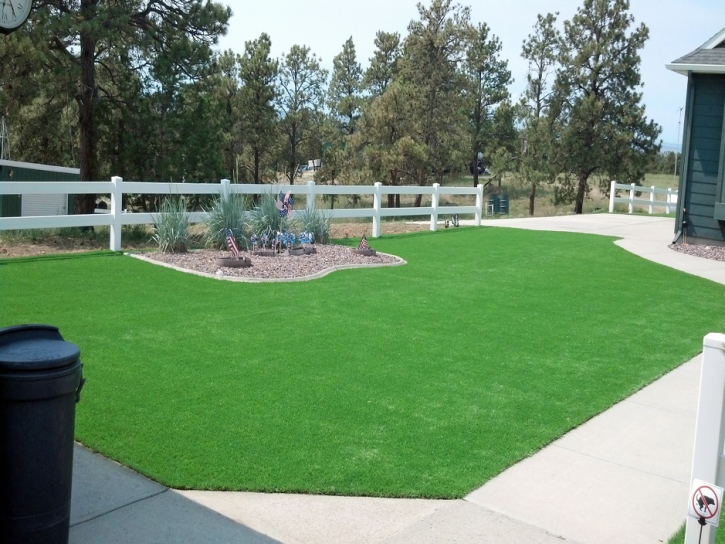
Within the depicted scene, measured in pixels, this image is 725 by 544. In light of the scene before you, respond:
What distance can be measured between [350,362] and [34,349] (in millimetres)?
3527

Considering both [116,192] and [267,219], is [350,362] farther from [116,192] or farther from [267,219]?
[116,192]

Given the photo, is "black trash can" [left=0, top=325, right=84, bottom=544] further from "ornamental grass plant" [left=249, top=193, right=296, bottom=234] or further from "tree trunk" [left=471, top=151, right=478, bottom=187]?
"tree trunk" [left=471, top=151, right=478, bottom=187]

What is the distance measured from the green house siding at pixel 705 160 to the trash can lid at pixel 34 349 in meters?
15.8

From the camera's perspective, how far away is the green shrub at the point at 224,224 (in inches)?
507

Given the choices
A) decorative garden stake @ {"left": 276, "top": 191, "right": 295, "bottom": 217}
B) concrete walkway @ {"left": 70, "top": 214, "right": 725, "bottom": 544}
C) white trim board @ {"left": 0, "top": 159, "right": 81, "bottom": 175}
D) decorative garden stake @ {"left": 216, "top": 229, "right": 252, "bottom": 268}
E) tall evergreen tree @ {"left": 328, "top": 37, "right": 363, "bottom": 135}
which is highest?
tall evergreen tree @ {"left": 328, "top": 37, "right": 363, "bottom": 135}

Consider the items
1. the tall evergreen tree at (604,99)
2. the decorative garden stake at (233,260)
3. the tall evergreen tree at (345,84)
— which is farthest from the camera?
the tall evergreen tree at (345,84)

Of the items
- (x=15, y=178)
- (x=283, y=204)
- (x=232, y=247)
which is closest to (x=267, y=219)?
(x=283, y=204)

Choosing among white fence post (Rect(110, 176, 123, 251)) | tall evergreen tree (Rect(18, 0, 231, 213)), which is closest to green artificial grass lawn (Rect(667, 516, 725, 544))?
white fence post (Rect(110, 176, 123, 251))

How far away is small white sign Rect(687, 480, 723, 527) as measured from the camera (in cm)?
322

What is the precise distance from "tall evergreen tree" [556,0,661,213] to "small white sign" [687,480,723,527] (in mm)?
34542

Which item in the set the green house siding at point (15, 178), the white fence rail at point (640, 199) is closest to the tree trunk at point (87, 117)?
the green house siding at point (15, 178)

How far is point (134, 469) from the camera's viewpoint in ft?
14.3

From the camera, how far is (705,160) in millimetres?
16844

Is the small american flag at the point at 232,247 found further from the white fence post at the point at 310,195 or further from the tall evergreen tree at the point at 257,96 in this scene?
the tall evergreen tree at the point at 257,96
